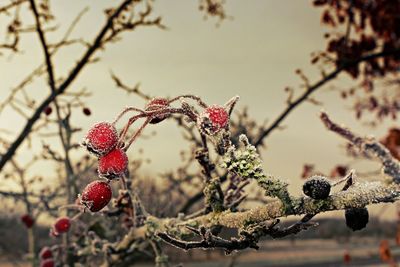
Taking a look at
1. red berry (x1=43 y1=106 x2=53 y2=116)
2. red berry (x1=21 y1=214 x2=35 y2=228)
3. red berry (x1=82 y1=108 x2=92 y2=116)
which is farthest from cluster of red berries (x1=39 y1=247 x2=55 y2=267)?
red berry (x1=82 y1=108 x2=92 y2=116)

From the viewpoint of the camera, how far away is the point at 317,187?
1.14 m

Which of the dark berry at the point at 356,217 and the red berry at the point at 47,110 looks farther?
the red berry at the point at 47,110

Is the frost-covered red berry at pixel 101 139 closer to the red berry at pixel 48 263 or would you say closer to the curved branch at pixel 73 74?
the red berry at pixel 48 263

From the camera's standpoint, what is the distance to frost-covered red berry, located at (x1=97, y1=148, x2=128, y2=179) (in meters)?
1.29

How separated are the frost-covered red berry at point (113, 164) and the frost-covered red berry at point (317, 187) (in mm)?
473

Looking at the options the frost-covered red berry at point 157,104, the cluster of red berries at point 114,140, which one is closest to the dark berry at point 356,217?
the cluster of red berries at point 114,140

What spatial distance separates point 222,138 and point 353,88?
8.92 metres

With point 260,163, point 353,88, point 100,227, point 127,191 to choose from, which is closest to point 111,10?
point 100,227

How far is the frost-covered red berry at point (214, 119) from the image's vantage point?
1.24 metres

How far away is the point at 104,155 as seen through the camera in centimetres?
131

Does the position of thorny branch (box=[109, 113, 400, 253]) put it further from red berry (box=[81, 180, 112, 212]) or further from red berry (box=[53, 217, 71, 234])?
red berry (box=[53, 217, 71, 234])

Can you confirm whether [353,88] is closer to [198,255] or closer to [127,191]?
[127,191]

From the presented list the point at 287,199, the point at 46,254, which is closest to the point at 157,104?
the point at 287,199

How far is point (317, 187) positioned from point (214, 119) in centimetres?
30
